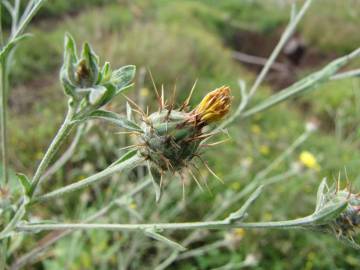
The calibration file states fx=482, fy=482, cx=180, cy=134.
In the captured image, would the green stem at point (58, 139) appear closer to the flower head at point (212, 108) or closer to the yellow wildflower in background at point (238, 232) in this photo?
the flower head at point (212, 108)

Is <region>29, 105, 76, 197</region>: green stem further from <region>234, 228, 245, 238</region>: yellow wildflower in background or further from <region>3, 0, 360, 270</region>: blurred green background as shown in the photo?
<region>234, 228, 245, 238</region>: yellow wildflower in background

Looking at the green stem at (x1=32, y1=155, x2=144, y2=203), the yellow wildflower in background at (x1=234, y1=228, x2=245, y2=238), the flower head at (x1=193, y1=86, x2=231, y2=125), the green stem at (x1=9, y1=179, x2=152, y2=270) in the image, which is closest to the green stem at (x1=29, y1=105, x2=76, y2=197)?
the green stem at (x1=32, y1=155, x2=144, y2=203)

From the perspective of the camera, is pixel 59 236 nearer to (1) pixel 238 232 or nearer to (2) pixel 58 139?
(2) pixel 58 139

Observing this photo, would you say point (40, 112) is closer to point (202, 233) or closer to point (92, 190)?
point (92, 190)

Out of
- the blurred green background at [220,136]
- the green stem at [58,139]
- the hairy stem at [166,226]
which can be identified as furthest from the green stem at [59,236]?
the green stem at [58,139]

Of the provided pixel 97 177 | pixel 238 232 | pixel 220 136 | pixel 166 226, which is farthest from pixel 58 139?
pixel 220 136
